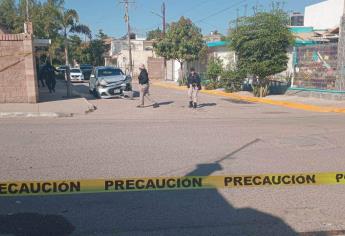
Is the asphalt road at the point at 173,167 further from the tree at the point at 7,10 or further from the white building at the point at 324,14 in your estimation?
the tree at the point at 7,10

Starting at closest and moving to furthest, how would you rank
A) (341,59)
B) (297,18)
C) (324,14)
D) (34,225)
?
(34,225)
(341,59)
(324,14)
(297,18)

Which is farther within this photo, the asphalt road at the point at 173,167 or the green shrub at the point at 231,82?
the green shrub at the point at 231,82

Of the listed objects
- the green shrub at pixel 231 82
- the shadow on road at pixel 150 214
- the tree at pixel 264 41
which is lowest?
the shadow on road at pixel 150 214

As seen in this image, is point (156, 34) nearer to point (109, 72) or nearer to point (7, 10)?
point (7, 10)

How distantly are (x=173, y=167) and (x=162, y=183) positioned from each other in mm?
932

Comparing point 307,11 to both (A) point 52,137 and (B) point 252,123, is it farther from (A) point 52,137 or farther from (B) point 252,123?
(A) point 52,137

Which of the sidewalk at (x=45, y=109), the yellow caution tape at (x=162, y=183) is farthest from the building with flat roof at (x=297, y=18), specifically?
the yellow caution tape at (x=162, y=183)

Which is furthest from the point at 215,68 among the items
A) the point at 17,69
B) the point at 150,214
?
the point at 150,214

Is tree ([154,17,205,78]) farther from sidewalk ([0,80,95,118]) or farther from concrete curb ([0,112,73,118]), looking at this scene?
concrete curb ([0,112,73,118])

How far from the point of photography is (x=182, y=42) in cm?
3225

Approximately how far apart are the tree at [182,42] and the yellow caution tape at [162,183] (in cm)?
2676

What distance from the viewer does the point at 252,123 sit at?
468 inches

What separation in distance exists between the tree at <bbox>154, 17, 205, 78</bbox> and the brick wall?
17.7 metres

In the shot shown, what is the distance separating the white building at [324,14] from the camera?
122 ft
